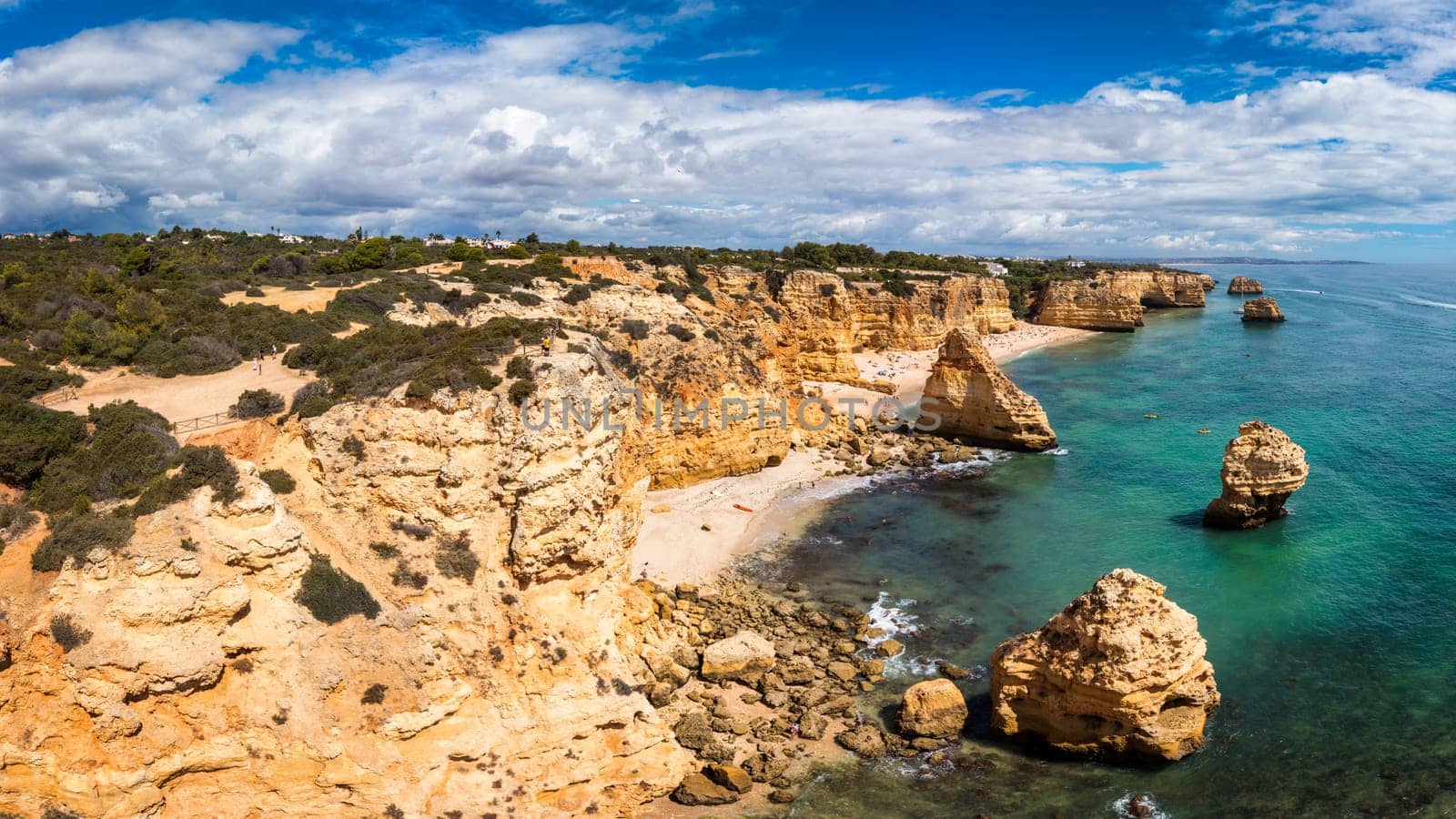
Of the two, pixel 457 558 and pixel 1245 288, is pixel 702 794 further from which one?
pixel 1245 288

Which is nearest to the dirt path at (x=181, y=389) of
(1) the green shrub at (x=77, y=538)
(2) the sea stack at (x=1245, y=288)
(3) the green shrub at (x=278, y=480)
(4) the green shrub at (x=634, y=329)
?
(3) the green shrub at (x=278, y=480)

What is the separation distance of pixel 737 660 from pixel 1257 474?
23167 mm

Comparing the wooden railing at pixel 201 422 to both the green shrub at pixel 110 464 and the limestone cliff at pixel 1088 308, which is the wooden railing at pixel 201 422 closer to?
the green shrub at pixel 110 464

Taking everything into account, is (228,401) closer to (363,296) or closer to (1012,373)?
(363,296)

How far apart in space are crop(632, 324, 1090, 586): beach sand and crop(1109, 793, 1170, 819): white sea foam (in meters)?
15.1

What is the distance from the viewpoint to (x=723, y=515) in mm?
34031

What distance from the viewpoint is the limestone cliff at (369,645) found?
12836 millimetres

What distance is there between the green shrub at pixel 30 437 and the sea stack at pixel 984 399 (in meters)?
37.9

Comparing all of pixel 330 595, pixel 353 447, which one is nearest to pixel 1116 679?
pixel 330 595

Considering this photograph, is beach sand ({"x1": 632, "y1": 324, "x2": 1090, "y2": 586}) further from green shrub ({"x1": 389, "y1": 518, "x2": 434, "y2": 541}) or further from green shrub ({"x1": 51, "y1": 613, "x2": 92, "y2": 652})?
green shrub ({"x1": 51, "y1": 613, "x2": 92, "y2": 652})

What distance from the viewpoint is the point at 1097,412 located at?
52.8 meters

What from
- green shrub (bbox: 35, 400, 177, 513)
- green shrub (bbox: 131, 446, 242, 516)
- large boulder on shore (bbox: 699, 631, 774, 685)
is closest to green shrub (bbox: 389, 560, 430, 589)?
green shrub (bbox: 131, 446, 242, 516)

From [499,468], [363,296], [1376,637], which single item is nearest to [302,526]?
[499,468]

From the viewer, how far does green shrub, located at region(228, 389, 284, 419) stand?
19.3m
